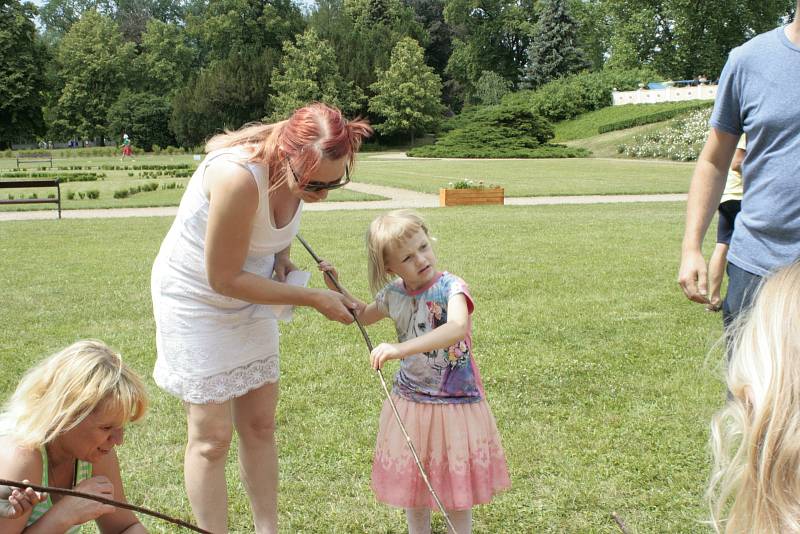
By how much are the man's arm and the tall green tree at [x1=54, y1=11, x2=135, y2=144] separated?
201 feet

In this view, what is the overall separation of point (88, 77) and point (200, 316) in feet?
208

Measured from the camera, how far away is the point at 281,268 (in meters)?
2.87

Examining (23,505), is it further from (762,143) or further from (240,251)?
(762,143)

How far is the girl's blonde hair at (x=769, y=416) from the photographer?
1367 mm

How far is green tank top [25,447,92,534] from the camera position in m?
2.19

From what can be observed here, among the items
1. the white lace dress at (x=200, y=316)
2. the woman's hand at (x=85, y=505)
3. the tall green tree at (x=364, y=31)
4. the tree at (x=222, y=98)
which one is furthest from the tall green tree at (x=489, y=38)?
the woman's hand at (x=85, y=505)

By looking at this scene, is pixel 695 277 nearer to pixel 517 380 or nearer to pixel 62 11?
pixel 517 380

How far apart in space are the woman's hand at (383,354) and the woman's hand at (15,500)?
0.98 meters

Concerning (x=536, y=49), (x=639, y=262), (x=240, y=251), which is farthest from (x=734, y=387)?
(x=536, y=49)

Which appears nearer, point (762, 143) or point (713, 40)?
point (762, 143)

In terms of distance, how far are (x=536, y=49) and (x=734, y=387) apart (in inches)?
2295

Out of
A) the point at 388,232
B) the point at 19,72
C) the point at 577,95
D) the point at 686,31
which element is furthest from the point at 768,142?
the point at 19,72

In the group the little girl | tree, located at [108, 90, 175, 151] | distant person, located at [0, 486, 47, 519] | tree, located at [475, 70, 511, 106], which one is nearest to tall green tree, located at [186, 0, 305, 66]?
tree, located at [108, 90, 175, 151]

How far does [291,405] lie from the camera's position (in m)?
4.60
